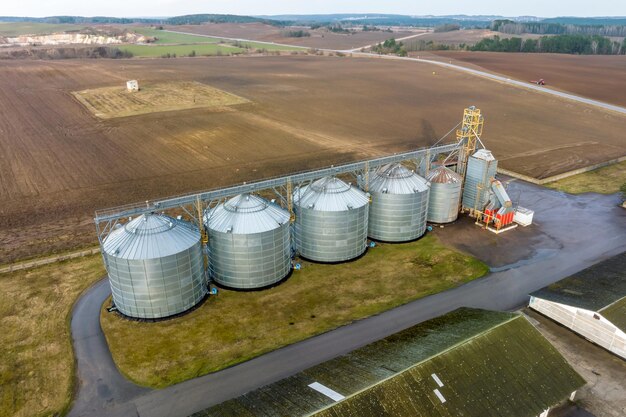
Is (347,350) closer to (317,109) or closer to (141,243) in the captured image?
(141,243)

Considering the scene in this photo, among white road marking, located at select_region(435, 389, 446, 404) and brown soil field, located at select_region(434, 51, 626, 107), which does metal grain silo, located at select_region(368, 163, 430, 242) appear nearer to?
white road marking, located at select_region(435, 389, 446, 404)

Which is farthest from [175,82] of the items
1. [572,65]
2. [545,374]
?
[572,65]

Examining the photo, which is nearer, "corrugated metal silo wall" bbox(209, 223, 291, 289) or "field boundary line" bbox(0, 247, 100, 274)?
"corrugated metal silo wall" bbox(209, 223, 291, 289)

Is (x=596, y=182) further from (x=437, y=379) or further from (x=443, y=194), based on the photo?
(x=437, y=379)

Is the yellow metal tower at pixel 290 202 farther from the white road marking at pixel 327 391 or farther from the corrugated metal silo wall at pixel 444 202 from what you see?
the white road marking at pixel 327 391

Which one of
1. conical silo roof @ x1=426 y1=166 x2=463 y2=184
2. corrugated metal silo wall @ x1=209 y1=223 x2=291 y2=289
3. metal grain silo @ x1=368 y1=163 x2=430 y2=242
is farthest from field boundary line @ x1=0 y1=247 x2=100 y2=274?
conical silo roof @ x1=426 y1=166 x2=463 y2=184

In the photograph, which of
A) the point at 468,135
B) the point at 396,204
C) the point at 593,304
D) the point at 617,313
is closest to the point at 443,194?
the point at 468,135
